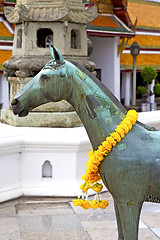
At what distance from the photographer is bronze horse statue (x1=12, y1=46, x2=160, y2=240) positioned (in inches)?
107

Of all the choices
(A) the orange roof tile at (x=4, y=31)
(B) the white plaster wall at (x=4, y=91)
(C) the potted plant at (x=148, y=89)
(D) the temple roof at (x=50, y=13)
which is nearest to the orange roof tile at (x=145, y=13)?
(C) the potted plant at (x=148, y=89)

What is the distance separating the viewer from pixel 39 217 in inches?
170

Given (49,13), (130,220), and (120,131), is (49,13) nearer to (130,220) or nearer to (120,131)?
(120,131)

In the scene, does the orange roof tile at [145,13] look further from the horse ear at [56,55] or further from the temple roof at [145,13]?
the horse ear at [56,55]

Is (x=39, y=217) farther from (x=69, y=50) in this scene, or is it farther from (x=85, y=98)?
(x=69, y=50)

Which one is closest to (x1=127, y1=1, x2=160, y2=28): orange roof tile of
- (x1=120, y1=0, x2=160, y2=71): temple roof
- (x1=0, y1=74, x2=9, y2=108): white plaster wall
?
(x1=120, y1=0, x2=160, y2=71): temple roof

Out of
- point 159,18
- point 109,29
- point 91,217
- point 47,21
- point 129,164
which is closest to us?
point 129,164

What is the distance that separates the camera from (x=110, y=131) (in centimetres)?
280

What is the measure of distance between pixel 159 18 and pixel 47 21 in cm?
1402

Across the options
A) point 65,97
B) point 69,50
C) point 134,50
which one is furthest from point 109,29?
point 65,97

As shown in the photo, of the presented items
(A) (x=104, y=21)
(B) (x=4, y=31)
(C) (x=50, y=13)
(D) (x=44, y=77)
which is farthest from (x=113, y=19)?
(D) (x=44, y=77)

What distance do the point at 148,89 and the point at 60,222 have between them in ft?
45.6

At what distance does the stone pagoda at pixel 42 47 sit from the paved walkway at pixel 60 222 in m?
1.20

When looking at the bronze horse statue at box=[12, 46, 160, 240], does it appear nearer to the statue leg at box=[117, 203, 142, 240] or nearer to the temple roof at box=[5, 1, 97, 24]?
the statue leg at box=[117, 203, 142, 240]
